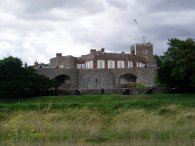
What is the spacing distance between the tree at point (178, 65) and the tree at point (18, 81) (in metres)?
11.5

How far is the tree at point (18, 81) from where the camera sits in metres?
45.8

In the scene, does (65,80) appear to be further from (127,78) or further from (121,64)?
(121,64)

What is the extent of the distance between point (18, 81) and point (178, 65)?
49.3ft

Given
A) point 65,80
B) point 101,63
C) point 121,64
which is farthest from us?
point 121,64

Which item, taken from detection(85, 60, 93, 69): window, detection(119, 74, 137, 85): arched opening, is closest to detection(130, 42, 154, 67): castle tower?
detection(85, 60, 93, 69): window

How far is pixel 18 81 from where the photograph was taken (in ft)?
154

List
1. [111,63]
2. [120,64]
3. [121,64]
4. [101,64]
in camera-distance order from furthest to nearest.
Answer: [121,64] < [120,64] < [111,63] < [101,64]

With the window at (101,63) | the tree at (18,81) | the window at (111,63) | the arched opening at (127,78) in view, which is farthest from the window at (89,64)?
the tree at (18,81)

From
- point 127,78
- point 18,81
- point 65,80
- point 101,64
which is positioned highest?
point 101,64

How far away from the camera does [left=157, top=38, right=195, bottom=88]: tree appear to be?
41.2 metres

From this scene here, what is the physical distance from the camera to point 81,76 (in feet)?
214

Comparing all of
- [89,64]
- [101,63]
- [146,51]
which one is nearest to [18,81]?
[101,63]

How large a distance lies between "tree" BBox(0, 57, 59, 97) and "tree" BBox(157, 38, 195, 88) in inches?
453

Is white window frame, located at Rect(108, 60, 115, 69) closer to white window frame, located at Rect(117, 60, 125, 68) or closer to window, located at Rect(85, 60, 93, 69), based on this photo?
white window frame, located at Rect(117, 60, 125, 68)
